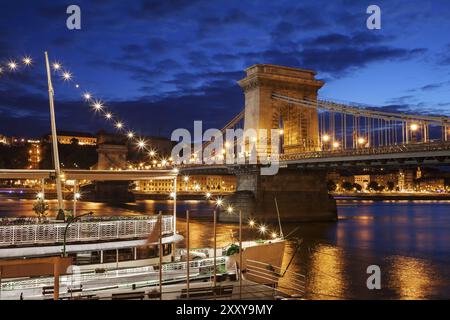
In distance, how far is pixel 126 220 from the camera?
56.5 ft

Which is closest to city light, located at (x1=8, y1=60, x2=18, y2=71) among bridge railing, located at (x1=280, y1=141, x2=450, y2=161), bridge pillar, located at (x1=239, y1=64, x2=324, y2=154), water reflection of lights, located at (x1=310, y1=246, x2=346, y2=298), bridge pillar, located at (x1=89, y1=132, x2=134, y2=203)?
water reflection of lights, located at (x1=310, y1=246, x2=346, y2=298)

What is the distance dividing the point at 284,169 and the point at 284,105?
10852mm

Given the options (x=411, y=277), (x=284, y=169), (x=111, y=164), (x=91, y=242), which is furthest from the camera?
(x=111, y=164)

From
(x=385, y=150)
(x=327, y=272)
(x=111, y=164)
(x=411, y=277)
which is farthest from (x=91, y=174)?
(x=111, y=164)

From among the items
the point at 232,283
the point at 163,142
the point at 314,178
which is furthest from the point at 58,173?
the point at 163,142

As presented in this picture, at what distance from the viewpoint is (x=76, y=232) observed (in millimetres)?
16250

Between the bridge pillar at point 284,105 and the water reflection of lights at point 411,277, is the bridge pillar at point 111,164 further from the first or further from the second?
the water reflection of lights at point 411,277

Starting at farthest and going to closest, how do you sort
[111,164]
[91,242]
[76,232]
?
[111,164] → [91,242] → [76,232]

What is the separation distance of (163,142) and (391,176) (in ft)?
276

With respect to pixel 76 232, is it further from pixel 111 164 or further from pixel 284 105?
pixel 111 164

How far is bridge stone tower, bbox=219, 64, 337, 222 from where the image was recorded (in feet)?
176

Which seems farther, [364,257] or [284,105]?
[284,105]

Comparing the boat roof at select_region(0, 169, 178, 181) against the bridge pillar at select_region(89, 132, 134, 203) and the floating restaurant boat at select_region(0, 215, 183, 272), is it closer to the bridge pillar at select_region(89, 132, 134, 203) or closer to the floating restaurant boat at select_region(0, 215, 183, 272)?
the floating restaurant boat at select_region(0, 215, 183, 272)
